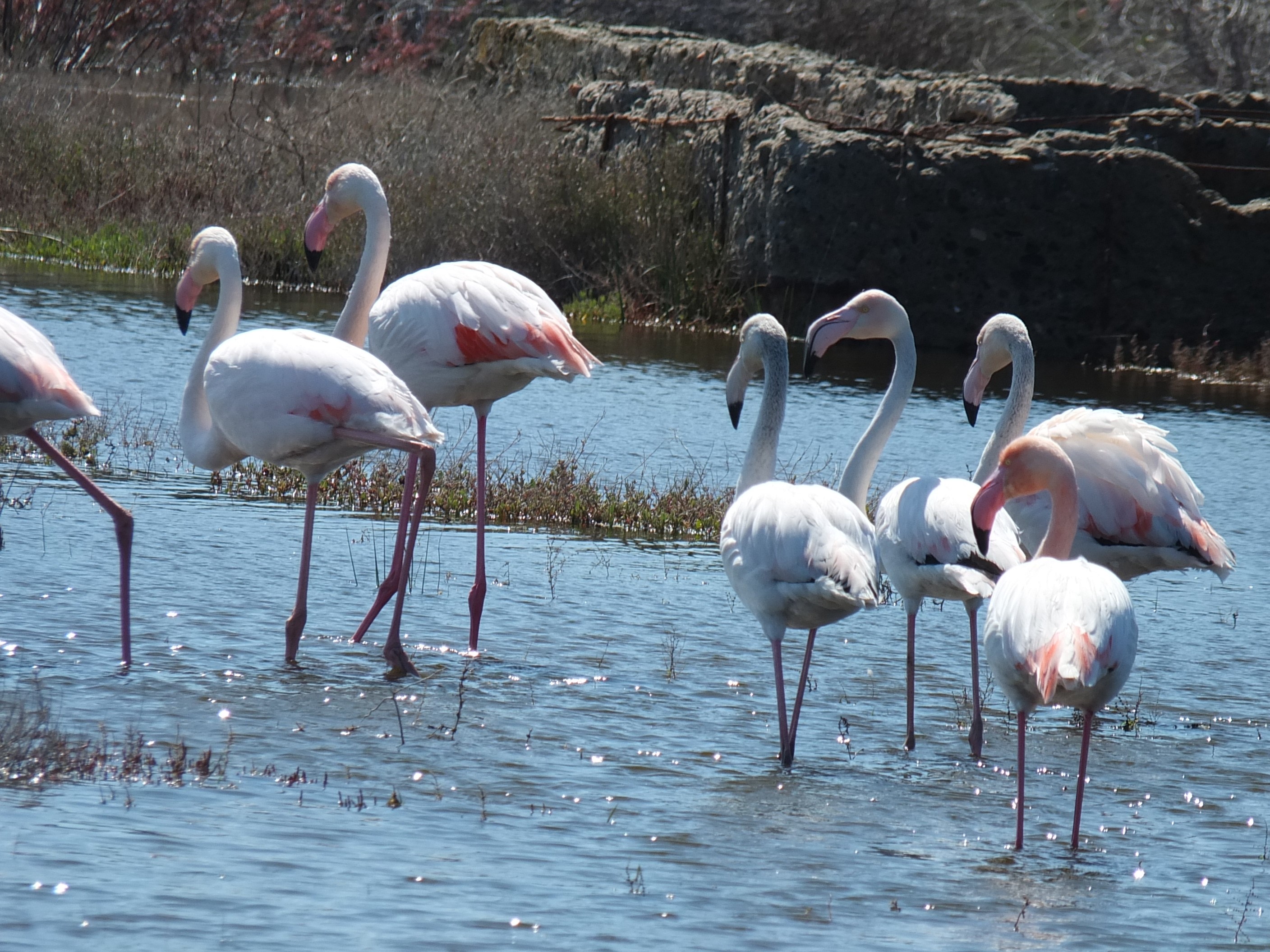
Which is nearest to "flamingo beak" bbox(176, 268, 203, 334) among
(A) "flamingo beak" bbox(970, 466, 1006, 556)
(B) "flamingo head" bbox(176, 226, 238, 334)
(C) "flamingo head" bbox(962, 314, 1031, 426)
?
(B) "flamingo head" bbox(176, 226, 238, 334)

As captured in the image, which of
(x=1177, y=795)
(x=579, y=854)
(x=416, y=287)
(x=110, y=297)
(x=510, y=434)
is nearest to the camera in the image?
(x=579, y=854)

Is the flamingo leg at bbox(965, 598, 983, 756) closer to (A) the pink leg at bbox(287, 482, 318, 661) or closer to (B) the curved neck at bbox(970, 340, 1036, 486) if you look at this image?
(B) the curved neck at bbox(970, 340, 1036, 486)

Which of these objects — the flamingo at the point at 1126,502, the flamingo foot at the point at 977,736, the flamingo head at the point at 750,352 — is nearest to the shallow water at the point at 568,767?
the flamingo foot at the point at 977,736

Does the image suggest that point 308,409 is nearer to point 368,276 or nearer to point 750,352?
point 368,276

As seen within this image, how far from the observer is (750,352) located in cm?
613

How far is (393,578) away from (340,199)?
1.74 m

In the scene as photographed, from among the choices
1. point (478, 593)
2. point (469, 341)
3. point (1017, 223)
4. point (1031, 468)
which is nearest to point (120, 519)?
point (478, 593)

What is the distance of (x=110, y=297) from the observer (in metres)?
14.6

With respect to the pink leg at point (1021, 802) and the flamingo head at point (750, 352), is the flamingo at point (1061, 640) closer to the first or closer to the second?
the pink leg at point (1021, 802)

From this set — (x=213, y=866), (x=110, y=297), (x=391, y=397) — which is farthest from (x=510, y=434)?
(x=213, y=866)

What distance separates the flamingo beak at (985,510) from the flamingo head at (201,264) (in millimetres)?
3192

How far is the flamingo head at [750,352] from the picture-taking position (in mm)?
6047

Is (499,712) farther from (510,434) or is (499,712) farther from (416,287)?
(510,434)

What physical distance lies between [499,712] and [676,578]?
2319mm
